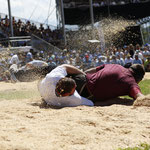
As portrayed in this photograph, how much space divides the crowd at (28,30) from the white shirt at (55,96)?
15403 mm

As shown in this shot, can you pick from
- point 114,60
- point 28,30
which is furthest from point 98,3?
point 114,60

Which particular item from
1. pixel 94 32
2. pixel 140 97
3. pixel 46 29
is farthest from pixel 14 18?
pixel 140 97

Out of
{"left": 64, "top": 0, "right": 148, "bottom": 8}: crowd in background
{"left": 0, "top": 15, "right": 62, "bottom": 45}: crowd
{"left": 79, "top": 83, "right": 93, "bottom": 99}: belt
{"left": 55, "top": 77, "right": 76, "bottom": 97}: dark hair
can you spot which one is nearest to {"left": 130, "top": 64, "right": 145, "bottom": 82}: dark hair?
{"left": 79, "top": 83, "right": 93, "bottom": 99}: belt

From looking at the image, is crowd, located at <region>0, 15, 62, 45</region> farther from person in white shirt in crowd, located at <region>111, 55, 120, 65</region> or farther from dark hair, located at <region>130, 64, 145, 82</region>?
dark hair, located at <region>130, 64, 145, 82</region>

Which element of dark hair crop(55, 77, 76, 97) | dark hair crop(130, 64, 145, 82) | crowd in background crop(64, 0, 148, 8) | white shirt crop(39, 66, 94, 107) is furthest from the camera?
crowd in background crop(64, 0, 148, 8)

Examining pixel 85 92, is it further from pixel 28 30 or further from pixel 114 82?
pixel 28 30

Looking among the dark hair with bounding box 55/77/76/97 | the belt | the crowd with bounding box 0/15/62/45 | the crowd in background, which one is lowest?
the belt

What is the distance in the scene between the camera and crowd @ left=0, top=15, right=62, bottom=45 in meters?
19.3

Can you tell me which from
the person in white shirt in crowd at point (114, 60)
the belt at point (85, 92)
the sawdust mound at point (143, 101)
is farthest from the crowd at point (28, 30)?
the sawdust mound at point (143, 101)

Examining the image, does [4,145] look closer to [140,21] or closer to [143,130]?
[143,130]

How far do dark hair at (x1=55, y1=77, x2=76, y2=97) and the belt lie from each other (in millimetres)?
515

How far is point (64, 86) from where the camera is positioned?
4.12 metres

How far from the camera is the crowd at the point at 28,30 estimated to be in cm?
1928

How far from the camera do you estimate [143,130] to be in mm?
2873
